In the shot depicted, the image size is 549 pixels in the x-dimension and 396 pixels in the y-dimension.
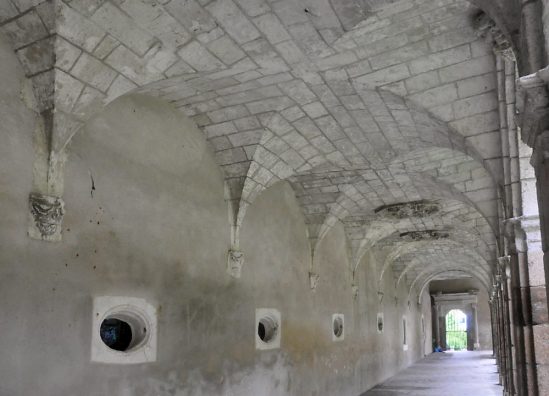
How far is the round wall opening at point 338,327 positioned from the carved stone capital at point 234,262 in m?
4.95

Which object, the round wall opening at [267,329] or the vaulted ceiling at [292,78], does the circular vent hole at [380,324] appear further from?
the round wall opening at [267,329]

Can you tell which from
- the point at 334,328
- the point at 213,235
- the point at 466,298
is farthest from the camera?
the point at 466,298

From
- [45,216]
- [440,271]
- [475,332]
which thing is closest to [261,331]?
[45,216]

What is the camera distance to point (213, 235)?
7109mm

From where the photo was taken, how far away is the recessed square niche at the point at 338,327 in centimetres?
1164

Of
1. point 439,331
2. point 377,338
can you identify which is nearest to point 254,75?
point 377,338

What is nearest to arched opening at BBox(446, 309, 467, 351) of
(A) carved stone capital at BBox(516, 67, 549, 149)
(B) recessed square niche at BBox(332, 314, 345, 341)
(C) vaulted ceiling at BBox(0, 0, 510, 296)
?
(B) recessed square niche at BBox(332, 314, 345, 341)

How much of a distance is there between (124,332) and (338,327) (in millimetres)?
6772

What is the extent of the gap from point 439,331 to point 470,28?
30.3m

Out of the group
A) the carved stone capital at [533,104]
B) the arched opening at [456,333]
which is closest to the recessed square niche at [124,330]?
the carved stone capital at [533,104]

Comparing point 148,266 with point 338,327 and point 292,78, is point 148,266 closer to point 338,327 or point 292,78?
point 292,78

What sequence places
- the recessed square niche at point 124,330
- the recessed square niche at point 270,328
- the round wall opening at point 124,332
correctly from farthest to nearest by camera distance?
the recessed square niche at point 270,328 → the round wall opening at point 124,332 → the recessed square niche at point 124,330

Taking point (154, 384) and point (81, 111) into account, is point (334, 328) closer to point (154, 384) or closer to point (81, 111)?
point (154, 384)

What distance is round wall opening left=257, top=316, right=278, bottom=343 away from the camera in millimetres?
8555
